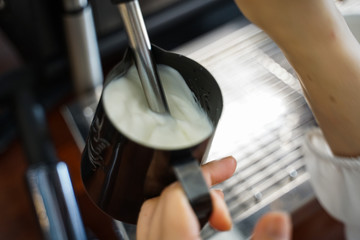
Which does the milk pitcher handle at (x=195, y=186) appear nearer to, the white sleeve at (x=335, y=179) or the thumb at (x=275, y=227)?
the thumb at (x=275, y=227)

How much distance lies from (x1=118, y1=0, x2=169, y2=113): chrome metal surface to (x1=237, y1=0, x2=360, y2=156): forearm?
7 centimetres

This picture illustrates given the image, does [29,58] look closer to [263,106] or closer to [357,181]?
[263,106]

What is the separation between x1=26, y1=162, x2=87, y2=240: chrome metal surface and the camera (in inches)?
16.0

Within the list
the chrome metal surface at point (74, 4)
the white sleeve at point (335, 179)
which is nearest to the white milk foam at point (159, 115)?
the white sleeve at point (335, 179)

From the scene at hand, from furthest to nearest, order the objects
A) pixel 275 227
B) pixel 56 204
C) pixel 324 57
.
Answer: pixel 56 204 → pixel 324 57 → pixel 275 227

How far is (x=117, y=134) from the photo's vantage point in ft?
0.68

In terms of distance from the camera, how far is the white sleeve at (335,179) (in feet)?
1.06

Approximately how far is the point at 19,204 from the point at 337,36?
0.41 m

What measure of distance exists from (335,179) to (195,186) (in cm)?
19

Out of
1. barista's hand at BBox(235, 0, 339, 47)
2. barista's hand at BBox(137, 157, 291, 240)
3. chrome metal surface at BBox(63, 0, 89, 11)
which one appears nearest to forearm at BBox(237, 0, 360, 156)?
barista's hand at BBox(235, 0, 339, 47)

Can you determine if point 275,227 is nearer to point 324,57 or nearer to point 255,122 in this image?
point 324,57

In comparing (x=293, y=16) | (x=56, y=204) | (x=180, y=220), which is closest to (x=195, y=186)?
(x=180, y=220)

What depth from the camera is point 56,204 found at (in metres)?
0.42

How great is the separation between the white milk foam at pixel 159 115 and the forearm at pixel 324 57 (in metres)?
0.07
